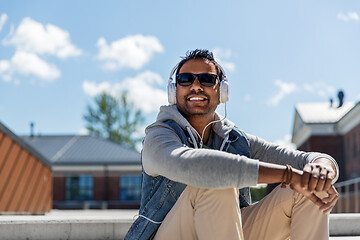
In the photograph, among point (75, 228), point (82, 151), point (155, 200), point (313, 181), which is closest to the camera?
point (313, 181)

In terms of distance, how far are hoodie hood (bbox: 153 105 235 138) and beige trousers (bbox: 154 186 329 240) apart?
1.47ft

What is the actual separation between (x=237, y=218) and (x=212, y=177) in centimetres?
24

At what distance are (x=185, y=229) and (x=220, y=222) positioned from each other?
0.80ft

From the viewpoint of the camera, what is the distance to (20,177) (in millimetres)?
14305

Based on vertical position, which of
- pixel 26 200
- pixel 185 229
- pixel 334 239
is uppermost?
pixel 185 229

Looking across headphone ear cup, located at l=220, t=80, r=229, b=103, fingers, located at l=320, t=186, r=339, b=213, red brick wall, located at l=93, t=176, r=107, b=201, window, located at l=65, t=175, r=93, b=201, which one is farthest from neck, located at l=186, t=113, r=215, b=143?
window, located at l=65, t=175, r=93, b=201

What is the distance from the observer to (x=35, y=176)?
16.3 m

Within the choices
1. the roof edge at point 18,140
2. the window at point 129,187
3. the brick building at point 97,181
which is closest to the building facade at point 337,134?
the brick building at point 97,181

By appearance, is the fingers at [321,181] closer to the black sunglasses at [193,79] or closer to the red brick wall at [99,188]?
the black sunglasses at [193,79]

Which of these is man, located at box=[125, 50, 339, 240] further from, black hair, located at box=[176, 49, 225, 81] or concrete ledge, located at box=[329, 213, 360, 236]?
concrete ledge, located at box=[329, 213, 360, 236]

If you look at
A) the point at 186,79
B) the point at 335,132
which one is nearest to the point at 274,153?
the point at 186,79

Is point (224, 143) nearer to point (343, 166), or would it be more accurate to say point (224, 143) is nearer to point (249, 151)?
point (249, 151)

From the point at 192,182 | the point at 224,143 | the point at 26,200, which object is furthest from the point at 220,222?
the point at 26,200

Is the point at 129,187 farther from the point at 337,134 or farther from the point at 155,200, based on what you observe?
the point at 155,200
